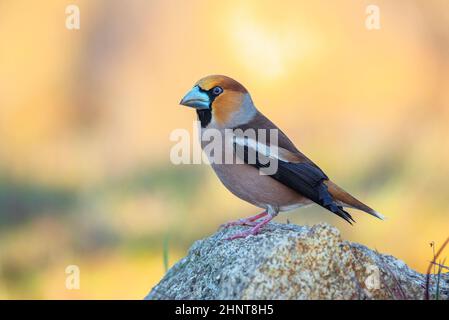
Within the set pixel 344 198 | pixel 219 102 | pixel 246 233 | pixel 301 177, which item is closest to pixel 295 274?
pixel 246 233

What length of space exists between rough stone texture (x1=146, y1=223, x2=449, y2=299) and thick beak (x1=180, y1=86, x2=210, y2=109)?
142 centimetres

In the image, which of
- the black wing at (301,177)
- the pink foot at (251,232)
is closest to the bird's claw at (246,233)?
the pink foot at (251,232)

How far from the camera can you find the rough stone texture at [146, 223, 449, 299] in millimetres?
3672

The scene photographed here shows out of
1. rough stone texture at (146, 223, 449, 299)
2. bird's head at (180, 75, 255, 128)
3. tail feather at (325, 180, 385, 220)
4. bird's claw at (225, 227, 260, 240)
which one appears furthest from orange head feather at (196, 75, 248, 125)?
rough stone texture at (146, 223, 449, 299)

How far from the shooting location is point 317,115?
30.1ft

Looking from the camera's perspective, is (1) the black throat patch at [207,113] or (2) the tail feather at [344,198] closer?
(2) the tail feather at [344,198]

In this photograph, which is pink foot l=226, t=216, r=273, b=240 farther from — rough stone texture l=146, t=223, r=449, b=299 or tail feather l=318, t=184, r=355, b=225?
tail feather l=318, t=184, r=355, b=225

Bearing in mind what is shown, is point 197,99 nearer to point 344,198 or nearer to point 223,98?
point 223,98

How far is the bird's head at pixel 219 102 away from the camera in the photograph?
212 inches

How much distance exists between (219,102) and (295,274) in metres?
1.98

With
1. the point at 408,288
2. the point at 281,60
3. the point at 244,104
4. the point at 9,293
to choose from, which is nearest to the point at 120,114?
the point at 281,60

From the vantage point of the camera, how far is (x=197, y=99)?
5371 millimetres

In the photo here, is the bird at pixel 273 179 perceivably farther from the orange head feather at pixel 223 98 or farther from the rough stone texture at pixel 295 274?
the rough stone texture at pixel 295 274

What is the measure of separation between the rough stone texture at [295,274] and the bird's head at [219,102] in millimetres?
1367
